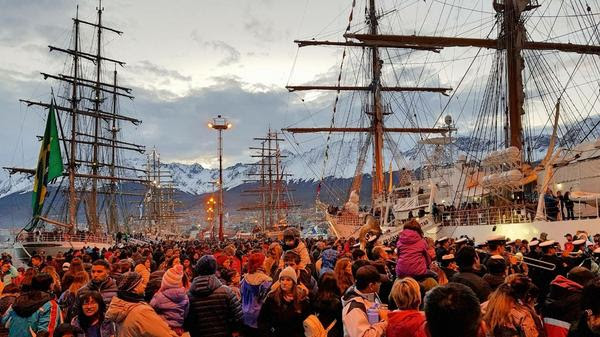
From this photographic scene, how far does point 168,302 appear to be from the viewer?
5434 millimetres

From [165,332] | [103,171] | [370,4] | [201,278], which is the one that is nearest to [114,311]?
[165,332]

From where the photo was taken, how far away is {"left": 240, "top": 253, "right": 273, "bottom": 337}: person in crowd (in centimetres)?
622

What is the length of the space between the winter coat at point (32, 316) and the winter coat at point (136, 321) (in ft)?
4.91

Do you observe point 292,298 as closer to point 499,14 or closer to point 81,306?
point 81,306

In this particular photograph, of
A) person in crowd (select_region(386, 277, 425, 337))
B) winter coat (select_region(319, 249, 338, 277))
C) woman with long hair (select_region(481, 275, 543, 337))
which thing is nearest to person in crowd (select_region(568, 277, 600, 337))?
woman with long hair (select_region(481, 275, 543, 337))

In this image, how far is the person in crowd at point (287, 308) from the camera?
18.0ft

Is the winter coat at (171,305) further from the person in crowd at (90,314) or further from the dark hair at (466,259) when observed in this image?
the dark hair at (466,259)

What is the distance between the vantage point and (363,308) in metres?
4.51

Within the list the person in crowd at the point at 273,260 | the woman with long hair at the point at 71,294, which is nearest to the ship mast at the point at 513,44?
the person in crowd at the point at 273,260

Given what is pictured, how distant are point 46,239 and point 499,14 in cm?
3554

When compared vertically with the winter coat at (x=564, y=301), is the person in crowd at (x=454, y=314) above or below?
above

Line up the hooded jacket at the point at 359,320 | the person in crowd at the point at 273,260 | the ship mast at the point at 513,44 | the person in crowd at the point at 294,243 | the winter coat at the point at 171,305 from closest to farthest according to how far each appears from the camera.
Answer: the hooded jacket at the point at 359,320 → the winter coat at the point at 171,305 → the person in crowd at the point at 294,243 → the person in crowd at the point at 273,260 → the ship mast at the point at 513,44

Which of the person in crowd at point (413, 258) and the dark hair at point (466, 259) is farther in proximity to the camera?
the person in crowd at point (413, 258)

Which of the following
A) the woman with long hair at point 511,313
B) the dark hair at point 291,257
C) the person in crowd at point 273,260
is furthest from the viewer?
the person in crowd at point 273,260
